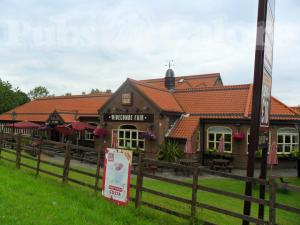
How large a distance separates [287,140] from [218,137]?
4932 millimetres

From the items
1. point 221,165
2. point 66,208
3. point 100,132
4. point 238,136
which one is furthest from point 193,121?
point 66,208

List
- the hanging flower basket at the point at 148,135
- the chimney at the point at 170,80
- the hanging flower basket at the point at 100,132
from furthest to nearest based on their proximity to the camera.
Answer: the chimney at the point at 170,80, the hanging flower basket at the point at 100,132, the hanging flower basket at the point at 148,135

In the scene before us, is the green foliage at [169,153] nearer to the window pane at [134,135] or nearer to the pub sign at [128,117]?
the pub sign at [128,117]

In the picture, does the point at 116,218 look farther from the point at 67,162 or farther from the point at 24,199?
the point at 67,162

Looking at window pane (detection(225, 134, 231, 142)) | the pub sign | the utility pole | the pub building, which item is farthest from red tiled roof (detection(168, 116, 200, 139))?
the utility pole

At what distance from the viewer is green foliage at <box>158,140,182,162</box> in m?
20.4

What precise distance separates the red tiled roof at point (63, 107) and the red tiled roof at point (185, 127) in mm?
9040

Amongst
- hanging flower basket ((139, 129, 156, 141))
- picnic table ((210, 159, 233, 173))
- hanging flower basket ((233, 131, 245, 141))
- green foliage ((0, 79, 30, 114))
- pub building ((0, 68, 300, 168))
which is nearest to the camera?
picnic table ((210, 159, 233, 173))

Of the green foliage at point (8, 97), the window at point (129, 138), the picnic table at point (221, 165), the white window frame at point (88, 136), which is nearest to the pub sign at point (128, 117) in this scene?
the window at point (129, 138)

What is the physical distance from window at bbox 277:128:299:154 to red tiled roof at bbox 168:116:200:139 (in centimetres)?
593

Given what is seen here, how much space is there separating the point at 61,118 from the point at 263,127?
79.3 ft

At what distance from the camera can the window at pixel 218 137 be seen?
21.8 metres

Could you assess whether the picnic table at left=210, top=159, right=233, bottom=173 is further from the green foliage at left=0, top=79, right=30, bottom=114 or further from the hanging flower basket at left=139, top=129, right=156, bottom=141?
the green foliage at left=0, top=79, right=30, bottom=114

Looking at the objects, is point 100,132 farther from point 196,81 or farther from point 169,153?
point 196,81
